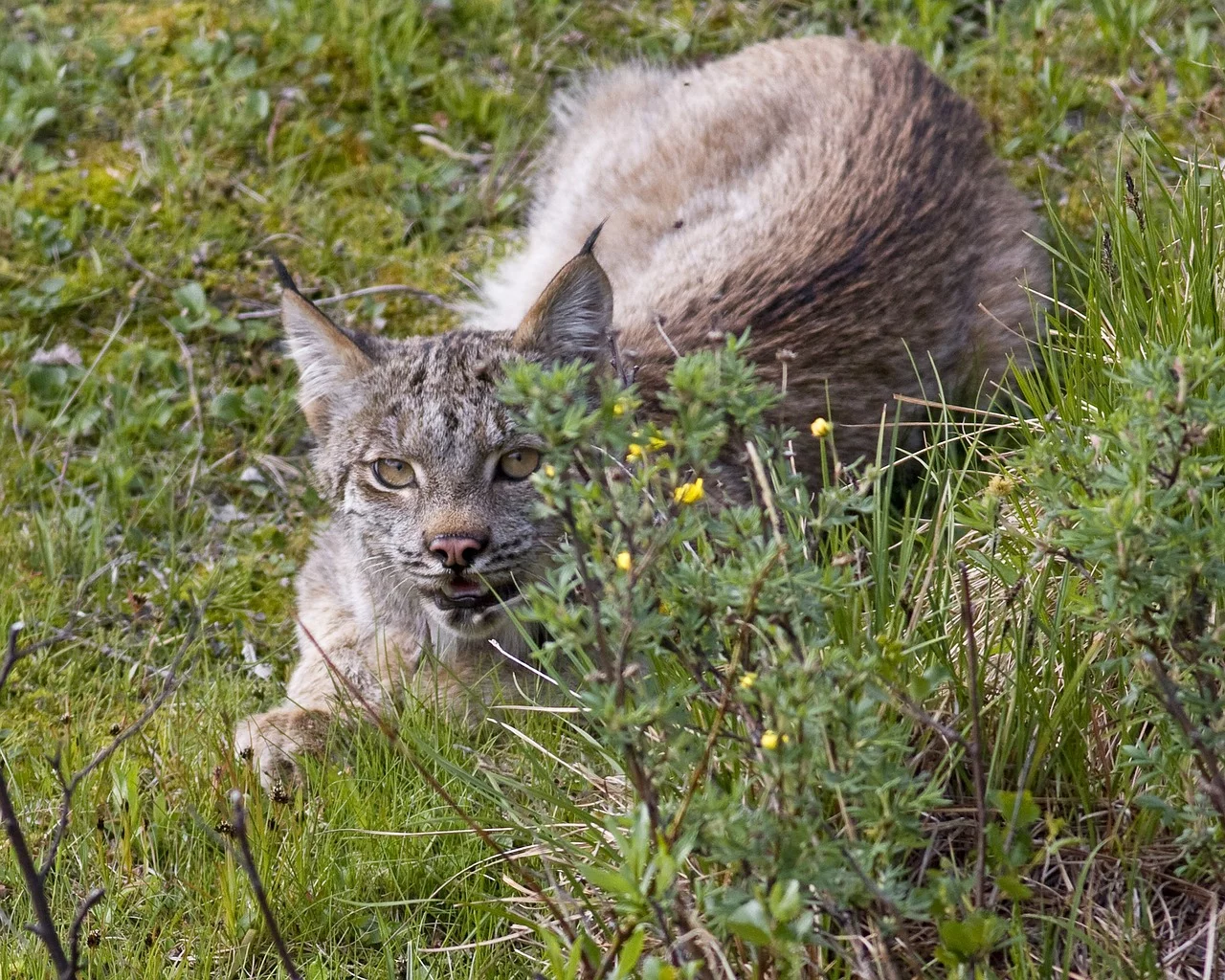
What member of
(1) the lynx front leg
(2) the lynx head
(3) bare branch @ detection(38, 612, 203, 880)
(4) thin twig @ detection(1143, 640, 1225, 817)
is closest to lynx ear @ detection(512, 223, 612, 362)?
(2) the lynx head

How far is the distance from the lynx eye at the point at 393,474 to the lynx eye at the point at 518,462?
0.88 feet

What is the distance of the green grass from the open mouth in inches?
13.9

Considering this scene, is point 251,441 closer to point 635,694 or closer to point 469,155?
point 469,155

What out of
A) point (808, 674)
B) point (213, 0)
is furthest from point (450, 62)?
point (808, 674)

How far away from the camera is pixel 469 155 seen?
21.4ft

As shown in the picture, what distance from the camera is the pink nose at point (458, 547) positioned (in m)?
3.80

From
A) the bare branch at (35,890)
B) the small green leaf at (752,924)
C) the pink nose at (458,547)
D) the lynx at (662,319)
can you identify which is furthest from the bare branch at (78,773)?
the small green leaf at (752,924)

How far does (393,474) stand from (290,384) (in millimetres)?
1766

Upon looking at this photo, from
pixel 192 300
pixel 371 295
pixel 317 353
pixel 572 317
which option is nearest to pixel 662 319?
pixel 572 317

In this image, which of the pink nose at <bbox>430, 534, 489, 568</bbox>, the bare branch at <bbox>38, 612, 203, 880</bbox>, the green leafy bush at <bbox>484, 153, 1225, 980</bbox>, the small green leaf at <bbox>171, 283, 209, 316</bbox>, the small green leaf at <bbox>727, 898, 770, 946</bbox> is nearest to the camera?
the small green leaf at <bbox>727, 898, 770, 946</bbox>

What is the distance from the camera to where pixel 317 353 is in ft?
14.3

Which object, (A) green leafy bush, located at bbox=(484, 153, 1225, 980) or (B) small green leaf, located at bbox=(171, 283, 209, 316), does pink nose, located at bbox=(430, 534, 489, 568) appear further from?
(B) small green leaf, located at bbox=(171, 283, 209, 316)

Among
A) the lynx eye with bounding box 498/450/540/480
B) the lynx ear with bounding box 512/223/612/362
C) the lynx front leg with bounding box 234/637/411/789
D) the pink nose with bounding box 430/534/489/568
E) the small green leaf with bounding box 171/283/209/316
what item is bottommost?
the lynx front leg with bounding box 234/637/411/789

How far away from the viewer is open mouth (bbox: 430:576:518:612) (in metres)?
3.88
